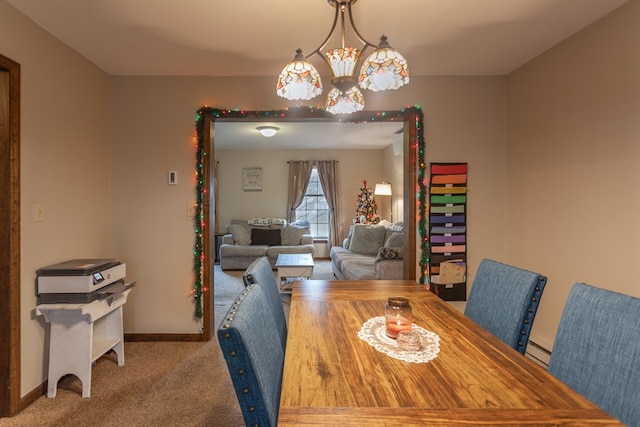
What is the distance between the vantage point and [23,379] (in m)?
2.10

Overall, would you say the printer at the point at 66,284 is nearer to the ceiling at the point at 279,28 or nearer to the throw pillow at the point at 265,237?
the ceiling at the point at 279,28

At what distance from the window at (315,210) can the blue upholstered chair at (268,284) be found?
570cm

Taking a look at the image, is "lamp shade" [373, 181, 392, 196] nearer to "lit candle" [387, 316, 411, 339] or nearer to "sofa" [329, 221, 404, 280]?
"sofa" [329, 221, 404, 280]

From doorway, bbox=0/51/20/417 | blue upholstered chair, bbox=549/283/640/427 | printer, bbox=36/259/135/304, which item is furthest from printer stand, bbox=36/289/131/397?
blue upholstered chair, bbox=549/283/640/427

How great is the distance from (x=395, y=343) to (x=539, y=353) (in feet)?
7.37

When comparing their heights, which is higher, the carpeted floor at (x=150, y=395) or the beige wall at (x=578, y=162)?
the beige wall at (x=578, y=162)

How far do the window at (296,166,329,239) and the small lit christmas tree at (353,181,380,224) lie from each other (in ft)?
2.98

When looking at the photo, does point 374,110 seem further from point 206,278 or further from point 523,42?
point 206,278

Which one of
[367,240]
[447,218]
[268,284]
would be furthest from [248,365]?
[367,240]

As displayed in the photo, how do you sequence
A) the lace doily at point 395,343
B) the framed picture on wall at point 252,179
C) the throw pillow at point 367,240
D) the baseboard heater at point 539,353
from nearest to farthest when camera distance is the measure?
the lace doily at point 395,343
the baseboard heater at point 539,353
the throw pillow at point 367,240
the framed picture on wall at point 252,179

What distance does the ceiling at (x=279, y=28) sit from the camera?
201 centimetres

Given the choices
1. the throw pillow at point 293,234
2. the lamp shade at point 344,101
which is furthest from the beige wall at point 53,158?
the throw pillow at point 293,234

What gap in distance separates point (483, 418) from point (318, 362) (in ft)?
1.56

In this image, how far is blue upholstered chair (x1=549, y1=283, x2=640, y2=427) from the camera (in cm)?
97
